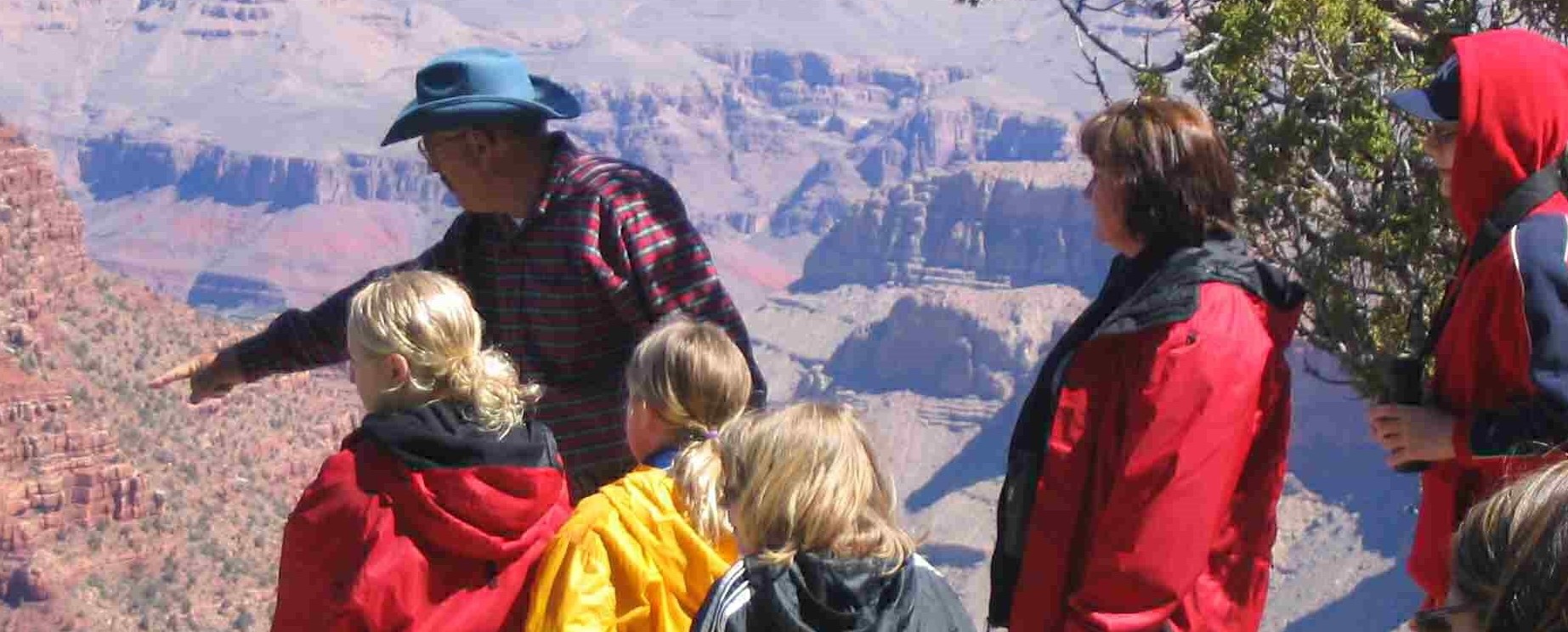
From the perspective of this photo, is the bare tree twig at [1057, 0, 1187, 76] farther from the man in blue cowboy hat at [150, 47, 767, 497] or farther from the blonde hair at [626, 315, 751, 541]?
the blonde hair at [626, 315, 751, 541]

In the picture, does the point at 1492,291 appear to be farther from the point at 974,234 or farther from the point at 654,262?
the point at 974,234

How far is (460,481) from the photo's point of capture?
3.31m

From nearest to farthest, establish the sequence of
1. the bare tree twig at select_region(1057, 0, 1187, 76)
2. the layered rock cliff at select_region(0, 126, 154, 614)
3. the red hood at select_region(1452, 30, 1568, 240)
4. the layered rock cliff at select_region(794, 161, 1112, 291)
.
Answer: the red hood at select_region(1452, 30, 1568, 240)
the bare tree twig at select_region(1057, 0, 1187, 76)
the layered rock cliff at select_region(0, 126, 154, 614)
the layered rock cliff at select_region(794, 161, 1112, 291)

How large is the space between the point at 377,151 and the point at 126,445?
383 feet

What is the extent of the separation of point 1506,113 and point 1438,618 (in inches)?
53.1

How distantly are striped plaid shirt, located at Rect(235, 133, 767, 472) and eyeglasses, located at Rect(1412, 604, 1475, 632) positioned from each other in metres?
1.81

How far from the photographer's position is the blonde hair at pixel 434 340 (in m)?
3.30

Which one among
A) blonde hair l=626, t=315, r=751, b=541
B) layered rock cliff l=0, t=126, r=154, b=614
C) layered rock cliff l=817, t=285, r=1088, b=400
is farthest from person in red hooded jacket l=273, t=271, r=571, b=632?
layered rock cliff l=817, t=285, r=1088, b=400

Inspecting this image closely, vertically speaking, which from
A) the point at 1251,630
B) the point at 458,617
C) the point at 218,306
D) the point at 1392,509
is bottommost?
the point at 218,306

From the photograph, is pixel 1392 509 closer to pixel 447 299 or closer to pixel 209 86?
pixel 447 299

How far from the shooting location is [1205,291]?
309cm

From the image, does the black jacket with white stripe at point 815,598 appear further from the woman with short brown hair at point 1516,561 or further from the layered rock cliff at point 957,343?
the layered rock cliff at point 957,343

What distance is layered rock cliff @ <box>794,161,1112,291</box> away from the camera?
97.2m

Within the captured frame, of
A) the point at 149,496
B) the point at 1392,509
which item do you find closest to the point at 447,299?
the point at 149,496
